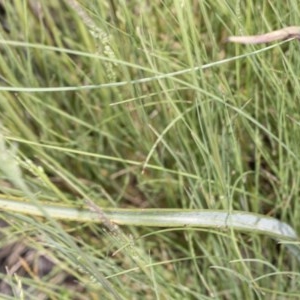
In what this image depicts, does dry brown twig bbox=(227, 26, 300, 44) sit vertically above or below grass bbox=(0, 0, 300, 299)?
above

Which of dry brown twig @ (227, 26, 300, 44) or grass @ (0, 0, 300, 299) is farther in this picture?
grass @ (0, 0, 300, 299)

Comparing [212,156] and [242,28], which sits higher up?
[242,28]

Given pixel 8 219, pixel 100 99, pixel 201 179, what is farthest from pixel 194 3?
pixel 8 219

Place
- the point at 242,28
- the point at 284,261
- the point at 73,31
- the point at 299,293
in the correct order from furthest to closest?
the point at 73,31 → the point at 284,261 → the point at 299,293 → the point at 242,28

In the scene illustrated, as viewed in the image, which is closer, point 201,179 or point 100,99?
point 201,179

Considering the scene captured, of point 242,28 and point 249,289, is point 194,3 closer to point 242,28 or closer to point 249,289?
point 242,28

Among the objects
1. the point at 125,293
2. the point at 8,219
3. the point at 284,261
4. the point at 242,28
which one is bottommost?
the point at 284,261

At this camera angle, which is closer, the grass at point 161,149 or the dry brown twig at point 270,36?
the dry brown twig at point 270,36

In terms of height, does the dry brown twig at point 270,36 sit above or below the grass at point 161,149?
above
